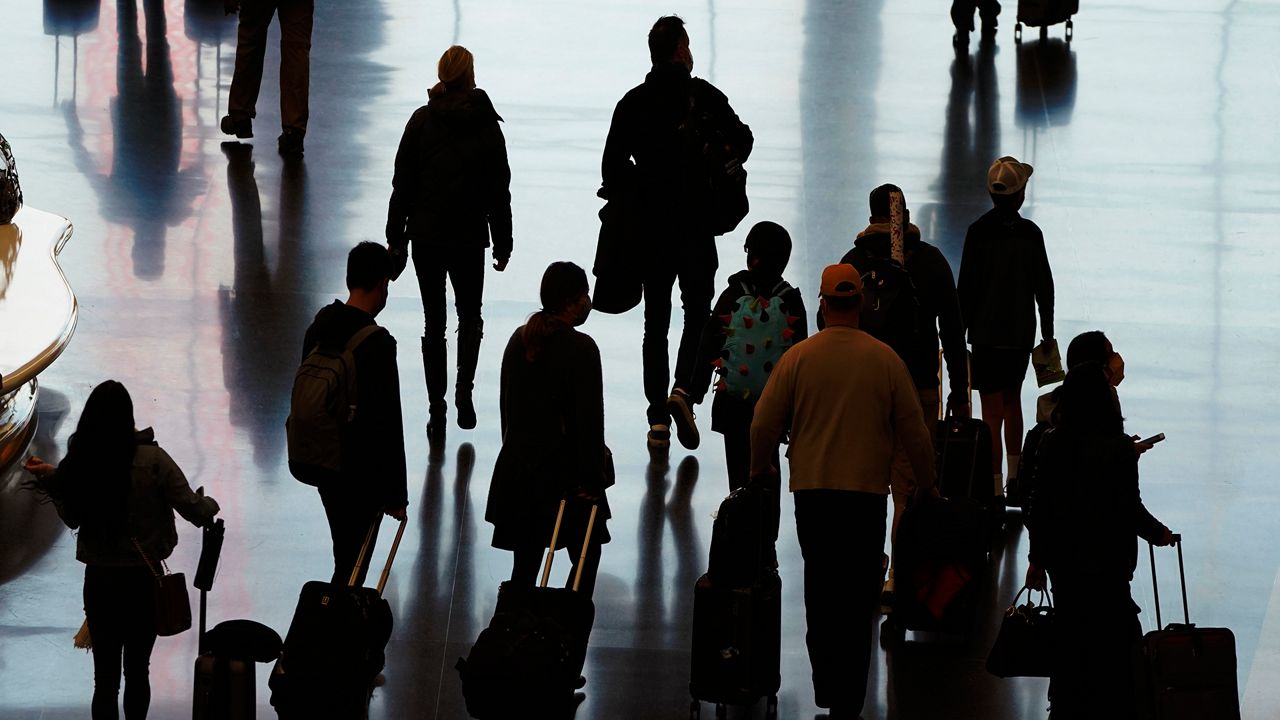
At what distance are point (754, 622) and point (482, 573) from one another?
1.66 meters

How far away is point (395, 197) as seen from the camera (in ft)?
28.4

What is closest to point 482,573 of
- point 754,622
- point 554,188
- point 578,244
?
point 754,622

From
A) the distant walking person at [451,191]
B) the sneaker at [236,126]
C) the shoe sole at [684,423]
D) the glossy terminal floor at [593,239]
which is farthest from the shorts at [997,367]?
the sneaker at [236,126]

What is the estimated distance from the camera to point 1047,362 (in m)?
8.23

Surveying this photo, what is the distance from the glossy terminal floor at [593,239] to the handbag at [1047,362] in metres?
0.77

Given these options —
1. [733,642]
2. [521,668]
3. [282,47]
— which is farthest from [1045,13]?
[521,668]

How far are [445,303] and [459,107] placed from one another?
38.8 inches

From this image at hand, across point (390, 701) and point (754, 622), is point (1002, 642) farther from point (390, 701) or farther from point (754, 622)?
point (390, 701)

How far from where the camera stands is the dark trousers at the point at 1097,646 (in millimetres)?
6168

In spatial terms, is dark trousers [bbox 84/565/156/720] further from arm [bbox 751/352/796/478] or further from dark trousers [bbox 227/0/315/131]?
dark trousers [bbox 227/0/315/131]

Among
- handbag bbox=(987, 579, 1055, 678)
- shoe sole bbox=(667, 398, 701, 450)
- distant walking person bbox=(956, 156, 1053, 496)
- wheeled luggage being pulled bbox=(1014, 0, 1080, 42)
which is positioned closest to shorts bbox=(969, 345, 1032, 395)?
distant walking person bbox=(956, 156, 1053, 496)

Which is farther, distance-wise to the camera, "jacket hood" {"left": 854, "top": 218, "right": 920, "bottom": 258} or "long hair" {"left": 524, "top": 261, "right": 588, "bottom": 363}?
"jacket hood" {"left": 854, "top": 218, "right": 920, "bottom": 258}

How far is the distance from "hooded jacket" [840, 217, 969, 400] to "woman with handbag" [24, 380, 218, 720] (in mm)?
2896

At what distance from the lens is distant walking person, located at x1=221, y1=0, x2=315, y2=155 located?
1262 cm
